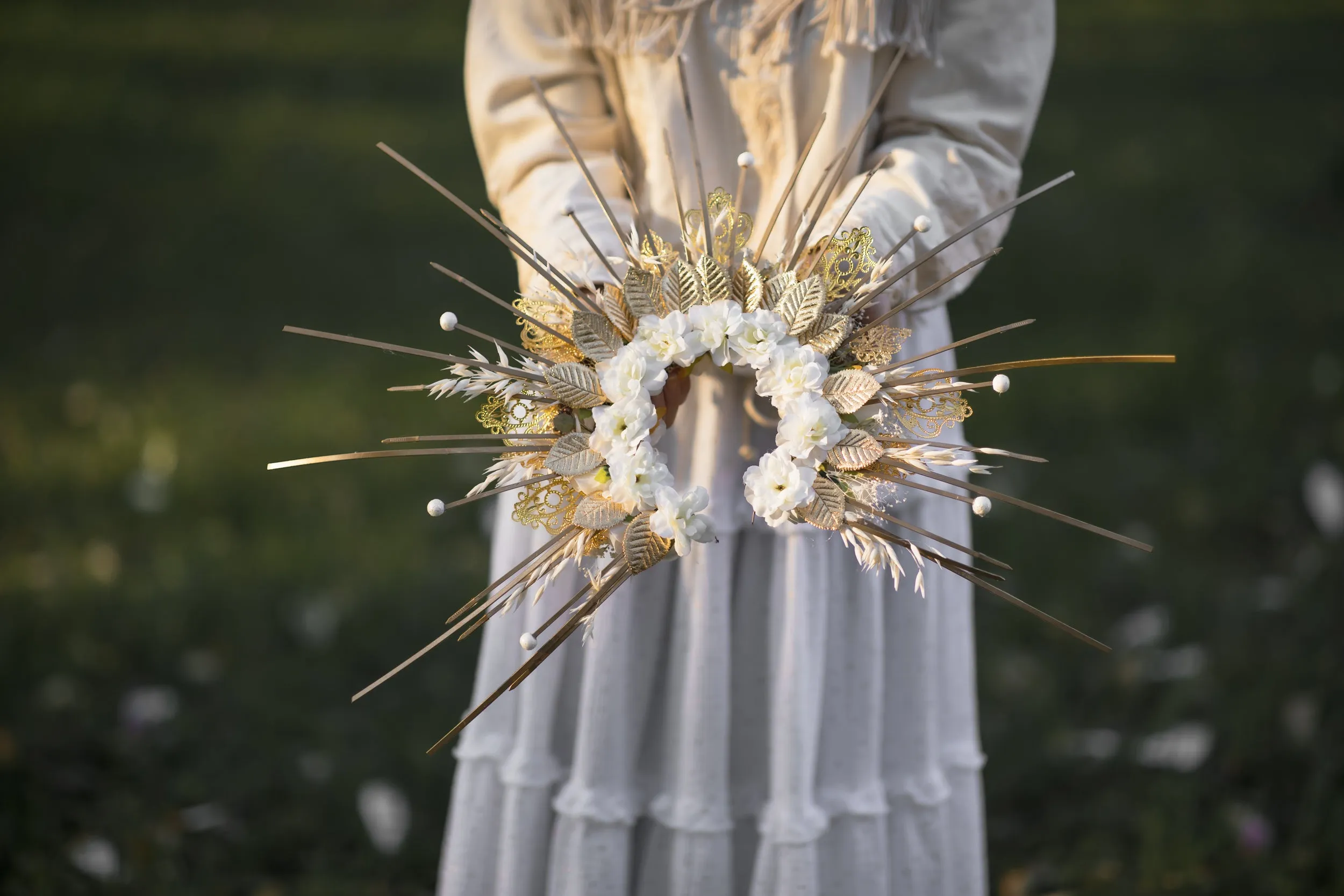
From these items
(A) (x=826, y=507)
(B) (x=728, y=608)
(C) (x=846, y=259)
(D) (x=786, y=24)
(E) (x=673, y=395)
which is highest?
(D) (x=786, y=24)

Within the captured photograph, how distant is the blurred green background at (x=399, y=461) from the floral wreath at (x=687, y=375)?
1233 millimetres

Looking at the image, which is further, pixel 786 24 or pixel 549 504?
pixel 786 24

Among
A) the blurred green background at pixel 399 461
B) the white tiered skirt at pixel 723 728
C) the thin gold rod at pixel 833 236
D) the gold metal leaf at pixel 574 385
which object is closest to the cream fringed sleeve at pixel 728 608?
the white tiered skirt at pixel 723 728

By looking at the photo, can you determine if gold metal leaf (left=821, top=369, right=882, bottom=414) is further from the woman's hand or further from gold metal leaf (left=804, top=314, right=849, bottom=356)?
the woman's hand

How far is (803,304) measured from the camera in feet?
3.72

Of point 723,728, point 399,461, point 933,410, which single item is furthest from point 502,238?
point 399,461

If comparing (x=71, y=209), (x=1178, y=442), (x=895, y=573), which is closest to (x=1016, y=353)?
(x=1178, y=442)

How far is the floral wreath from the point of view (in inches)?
43.2

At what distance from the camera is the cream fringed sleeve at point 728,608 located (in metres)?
1.36

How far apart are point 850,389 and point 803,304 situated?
0.29 ft

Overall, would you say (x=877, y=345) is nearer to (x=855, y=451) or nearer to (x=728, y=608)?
(x=855, y=451)

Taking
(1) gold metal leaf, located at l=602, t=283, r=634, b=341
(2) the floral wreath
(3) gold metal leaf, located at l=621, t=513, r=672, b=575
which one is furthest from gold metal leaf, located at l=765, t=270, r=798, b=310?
(3) gold metal leaf, located at l=621, t=513, r=672, b=575

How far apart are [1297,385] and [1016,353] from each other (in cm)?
79

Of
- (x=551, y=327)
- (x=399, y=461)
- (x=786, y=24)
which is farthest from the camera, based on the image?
(x=399, y=461)
